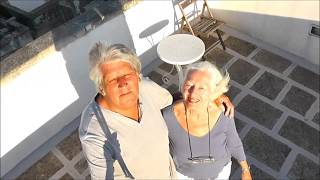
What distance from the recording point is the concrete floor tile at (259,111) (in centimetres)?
579

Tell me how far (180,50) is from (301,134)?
238 centimetres

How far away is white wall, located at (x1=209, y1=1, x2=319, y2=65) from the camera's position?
6.29 meters

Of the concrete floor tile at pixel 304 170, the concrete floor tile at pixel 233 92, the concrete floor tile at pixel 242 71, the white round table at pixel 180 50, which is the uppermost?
the white round table at pixel 180 50

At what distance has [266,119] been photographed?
5.81 meters

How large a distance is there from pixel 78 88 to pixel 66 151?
105 cm

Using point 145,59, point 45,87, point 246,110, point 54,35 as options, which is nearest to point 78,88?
point 45,87

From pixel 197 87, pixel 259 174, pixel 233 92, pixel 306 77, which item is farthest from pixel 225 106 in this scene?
pixel 306 77

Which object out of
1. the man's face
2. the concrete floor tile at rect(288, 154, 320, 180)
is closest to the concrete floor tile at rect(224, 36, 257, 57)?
the concrete floor tile at rect(288, 154, 320, 180)

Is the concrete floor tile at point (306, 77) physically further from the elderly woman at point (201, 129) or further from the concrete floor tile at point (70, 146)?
the concrete floor tile at point (70, 146)

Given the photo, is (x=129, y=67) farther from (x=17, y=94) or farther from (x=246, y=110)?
(x=246, y=110)

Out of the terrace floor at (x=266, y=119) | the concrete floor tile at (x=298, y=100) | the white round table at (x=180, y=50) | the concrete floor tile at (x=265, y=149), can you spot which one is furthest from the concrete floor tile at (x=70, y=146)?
the concrete floor tile at (x=298, y=100)

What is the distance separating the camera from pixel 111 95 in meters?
2.34

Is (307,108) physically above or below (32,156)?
below

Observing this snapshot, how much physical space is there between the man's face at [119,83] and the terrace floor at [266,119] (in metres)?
3.23
